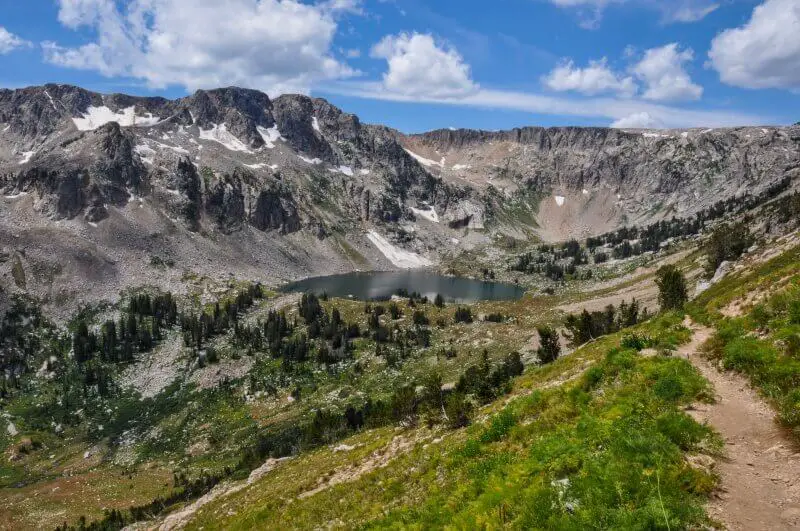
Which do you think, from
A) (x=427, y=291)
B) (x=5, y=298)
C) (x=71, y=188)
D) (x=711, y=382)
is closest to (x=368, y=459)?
(x=711, y=382)

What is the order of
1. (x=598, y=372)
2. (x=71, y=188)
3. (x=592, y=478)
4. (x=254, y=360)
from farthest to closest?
(x=71, y=188) < (x=254, y=360) < (x=598, y=372) < (x=592, y=478)

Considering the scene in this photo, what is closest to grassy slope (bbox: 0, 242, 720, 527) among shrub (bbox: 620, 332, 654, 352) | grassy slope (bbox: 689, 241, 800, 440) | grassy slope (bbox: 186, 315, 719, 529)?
grassy slope (bbox: 186, 315, 719, 529)

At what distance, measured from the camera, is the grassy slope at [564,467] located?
8.99 metres

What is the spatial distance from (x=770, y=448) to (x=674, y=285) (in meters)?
66.3

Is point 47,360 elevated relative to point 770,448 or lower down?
lower down

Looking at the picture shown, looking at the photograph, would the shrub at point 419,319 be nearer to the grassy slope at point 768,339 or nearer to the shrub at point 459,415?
the shrub at point 459,415

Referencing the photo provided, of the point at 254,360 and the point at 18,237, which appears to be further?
the point at 18,237

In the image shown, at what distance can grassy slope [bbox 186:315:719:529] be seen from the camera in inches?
354

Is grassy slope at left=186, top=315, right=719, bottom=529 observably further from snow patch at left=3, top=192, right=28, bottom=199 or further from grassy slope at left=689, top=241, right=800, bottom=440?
snow patch at left=3, top=192, right=28, bottom=199

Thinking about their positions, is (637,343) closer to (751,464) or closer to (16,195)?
(751,464)

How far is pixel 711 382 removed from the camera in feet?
44.8

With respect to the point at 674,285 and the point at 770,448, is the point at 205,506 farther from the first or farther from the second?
the point at 674,285

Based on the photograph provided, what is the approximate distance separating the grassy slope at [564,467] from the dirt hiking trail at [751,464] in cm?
43

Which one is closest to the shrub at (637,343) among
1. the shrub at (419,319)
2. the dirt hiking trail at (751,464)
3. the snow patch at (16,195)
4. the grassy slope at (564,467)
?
the grassy slope at (564,467)
